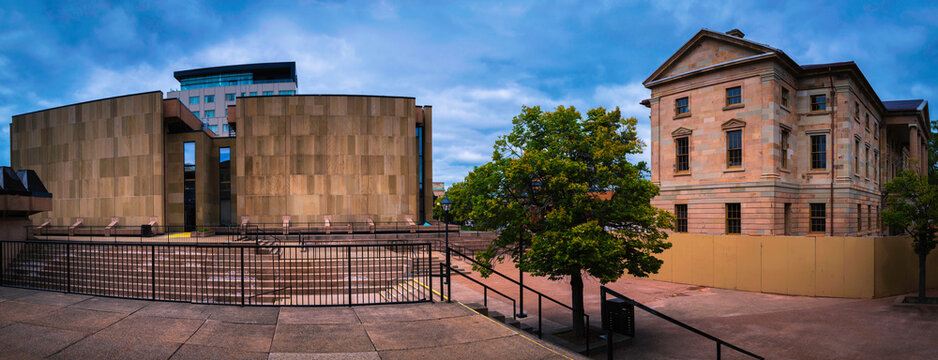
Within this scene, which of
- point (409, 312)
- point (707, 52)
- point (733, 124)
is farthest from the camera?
point (707, 52)

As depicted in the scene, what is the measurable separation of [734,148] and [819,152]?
6.62 meters

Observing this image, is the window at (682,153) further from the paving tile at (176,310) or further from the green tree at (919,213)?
the paving tile at (176,310)

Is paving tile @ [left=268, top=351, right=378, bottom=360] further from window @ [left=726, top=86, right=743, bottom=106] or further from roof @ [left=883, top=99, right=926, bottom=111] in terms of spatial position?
roof @ [left=883, top=99, right=926, bottom=111]

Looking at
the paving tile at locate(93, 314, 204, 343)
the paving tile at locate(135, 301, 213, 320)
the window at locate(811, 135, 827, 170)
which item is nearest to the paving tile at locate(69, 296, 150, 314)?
the paving tile at locate(135, 301, 213, 320)

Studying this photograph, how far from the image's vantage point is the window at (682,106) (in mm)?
29406

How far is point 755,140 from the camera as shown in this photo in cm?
2648

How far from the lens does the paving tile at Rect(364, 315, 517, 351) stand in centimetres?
723

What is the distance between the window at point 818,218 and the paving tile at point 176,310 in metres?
34.5

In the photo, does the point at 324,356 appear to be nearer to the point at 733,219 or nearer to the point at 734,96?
the point at 733,219

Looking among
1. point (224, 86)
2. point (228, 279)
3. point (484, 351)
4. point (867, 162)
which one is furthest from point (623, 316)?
point (224, 86)

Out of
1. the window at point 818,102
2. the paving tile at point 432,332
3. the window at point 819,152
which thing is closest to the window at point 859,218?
the window at point 819,152

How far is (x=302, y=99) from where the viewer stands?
38.5m

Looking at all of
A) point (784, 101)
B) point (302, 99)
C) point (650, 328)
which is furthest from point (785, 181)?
point (302, 99)

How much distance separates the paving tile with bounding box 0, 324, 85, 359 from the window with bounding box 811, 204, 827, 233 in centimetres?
3637
